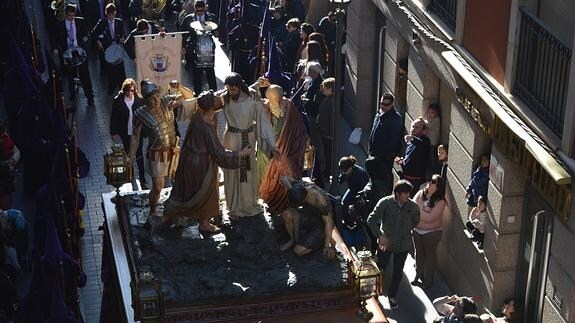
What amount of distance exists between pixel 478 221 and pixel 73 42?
11.5 m

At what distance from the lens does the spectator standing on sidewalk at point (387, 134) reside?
21.9 meters

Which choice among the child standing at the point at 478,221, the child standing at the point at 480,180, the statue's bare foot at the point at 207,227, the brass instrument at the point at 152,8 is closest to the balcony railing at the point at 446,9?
the child standing at the point at 480,180

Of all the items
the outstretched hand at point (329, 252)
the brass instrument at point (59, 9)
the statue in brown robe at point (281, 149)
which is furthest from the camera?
the brass instrument at point (59, 9)

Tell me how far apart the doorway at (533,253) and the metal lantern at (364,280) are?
2.57m

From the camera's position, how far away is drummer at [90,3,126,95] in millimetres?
27781

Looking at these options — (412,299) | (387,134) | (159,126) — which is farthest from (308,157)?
(387,134)

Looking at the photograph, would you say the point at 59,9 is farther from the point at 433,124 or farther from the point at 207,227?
the point at 207,227

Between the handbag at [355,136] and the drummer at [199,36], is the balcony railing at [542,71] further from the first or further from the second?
the drummer at [199,36]

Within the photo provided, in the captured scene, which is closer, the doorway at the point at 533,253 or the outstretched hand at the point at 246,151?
the outstretched hand at the point at 246,151

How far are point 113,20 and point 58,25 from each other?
113 centimetres

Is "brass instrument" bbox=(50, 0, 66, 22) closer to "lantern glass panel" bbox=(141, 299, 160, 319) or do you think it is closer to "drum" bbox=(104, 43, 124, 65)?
"drum" bbox=(104, 43, 124, 65)

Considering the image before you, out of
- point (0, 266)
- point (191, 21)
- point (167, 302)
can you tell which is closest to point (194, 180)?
point (167, 302)

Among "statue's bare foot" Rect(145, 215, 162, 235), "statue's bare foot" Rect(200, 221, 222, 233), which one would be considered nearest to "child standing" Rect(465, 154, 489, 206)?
"statue's bare foot" Rect(200, 221, 222, 233)

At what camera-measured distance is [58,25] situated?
2773cm
